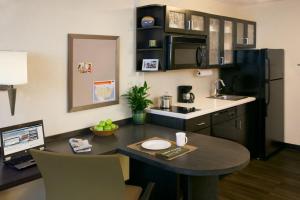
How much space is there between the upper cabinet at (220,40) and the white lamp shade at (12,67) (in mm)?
2410

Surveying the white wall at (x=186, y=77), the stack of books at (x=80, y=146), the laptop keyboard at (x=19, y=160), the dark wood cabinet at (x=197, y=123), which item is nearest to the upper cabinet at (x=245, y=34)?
the white wall at (x=186, y=77)

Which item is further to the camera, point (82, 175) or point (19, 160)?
point (19, 160)

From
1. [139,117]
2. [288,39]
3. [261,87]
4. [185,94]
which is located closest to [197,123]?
[139,117]

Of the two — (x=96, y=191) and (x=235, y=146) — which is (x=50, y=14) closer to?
(x=96, y=191)

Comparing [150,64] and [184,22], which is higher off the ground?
[184,22]

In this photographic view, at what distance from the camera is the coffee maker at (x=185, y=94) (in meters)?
3.77

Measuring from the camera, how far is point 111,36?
2.87 meters

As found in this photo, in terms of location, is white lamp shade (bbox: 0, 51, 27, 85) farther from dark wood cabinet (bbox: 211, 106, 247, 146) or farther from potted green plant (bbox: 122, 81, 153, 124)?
dark wood cabinet (bbox: 211, 106, 247, 146)

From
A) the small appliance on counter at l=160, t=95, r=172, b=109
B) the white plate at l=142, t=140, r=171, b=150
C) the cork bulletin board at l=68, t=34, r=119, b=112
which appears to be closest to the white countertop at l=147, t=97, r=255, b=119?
the small appliance on counter at l=160, t=95, r=172, b=109

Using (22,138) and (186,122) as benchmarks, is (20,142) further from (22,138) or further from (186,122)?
(186,122)

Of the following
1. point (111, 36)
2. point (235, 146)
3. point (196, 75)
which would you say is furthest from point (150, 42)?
point (235, 146)

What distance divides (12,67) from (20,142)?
0.53 meters

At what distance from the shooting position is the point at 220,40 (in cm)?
394

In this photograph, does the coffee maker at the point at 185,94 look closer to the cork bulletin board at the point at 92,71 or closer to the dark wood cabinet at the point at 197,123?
the dark wood cabinet at the point at 197,123
